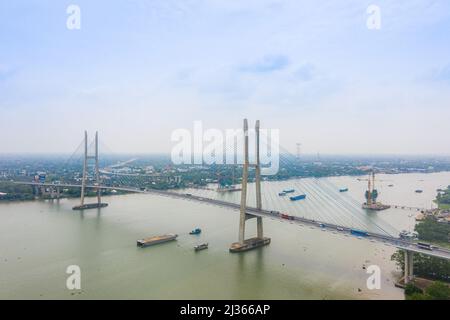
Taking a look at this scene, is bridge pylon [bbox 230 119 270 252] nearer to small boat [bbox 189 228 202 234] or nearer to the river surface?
the river surface

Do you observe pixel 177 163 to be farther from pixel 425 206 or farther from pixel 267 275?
pixel 267 275

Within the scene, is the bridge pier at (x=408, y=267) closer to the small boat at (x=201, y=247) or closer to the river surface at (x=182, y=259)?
the river surface at (x=182, y=259)

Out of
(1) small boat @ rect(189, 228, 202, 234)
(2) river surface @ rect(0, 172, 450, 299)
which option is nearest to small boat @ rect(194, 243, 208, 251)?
(2) river surface @ rect(0, 172, 450, 299)

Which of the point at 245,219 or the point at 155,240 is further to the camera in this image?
the point at 155,240

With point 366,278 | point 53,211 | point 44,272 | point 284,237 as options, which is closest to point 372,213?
point 284,237

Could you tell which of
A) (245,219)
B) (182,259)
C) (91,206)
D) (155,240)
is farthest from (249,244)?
(91,206)

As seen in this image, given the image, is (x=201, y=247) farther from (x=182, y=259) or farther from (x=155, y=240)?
(x=155, y=240)
